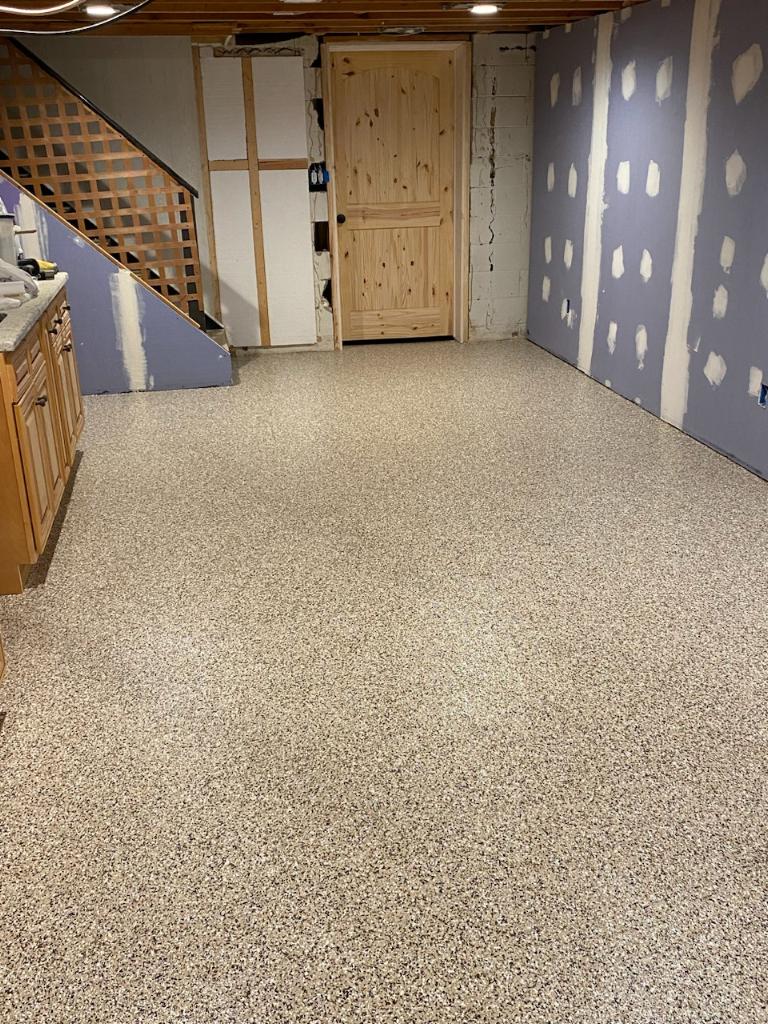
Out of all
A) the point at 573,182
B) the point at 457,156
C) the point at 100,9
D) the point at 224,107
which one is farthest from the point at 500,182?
the point at 100,9

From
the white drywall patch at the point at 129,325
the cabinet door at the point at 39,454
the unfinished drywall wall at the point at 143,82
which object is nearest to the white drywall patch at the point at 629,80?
the unfinished drywall wall at the point at 143,82

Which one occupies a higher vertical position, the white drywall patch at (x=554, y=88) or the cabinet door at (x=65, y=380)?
the white drywall patch at (x=554, y=88)

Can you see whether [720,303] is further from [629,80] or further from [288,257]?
[288,257]

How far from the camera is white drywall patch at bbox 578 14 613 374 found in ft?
18.2

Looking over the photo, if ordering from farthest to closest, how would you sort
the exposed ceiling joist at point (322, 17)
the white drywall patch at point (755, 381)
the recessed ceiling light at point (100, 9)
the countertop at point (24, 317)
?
1. the exposed ceiling joist at point (322, 17)
2. the recessed ceiling light at point (100, 9)
3. the white drywall patch at point (755, 381)
4. the countertop at point (24, 317)

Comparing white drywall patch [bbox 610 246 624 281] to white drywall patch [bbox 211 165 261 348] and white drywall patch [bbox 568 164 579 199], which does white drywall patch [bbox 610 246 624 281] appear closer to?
white drywall patch [bbox 568 164 579 199]

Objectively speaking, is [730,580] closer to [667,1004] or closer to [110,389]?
[667,1004]

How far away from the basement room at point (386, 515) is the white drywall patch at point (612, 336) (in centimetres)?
7

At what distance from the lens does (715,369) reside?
457 centimetres

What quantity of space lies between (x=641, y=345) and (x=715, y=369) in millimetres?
845

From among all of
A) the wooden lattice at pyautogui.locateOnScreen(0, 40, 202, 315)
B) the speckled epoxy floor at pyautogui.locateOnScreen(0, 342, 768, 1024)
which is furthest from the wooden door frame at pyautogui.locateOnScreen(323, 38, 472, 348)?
the speckled epoxy floor at pyautogui.locateOnScreen(0, 342, 768, 1024)

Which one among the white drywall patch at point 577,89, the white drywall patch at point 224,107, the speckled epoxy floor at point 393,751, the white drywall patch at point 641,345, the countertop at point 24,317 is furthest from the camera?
Answer: the white drywall patch at point 224,107

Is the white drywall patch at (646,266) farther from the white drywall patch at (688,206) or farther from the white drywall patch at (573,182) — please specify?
the white drywall patch at (573,182)

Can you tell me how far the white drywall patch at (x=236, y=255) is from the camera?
6.76 m
